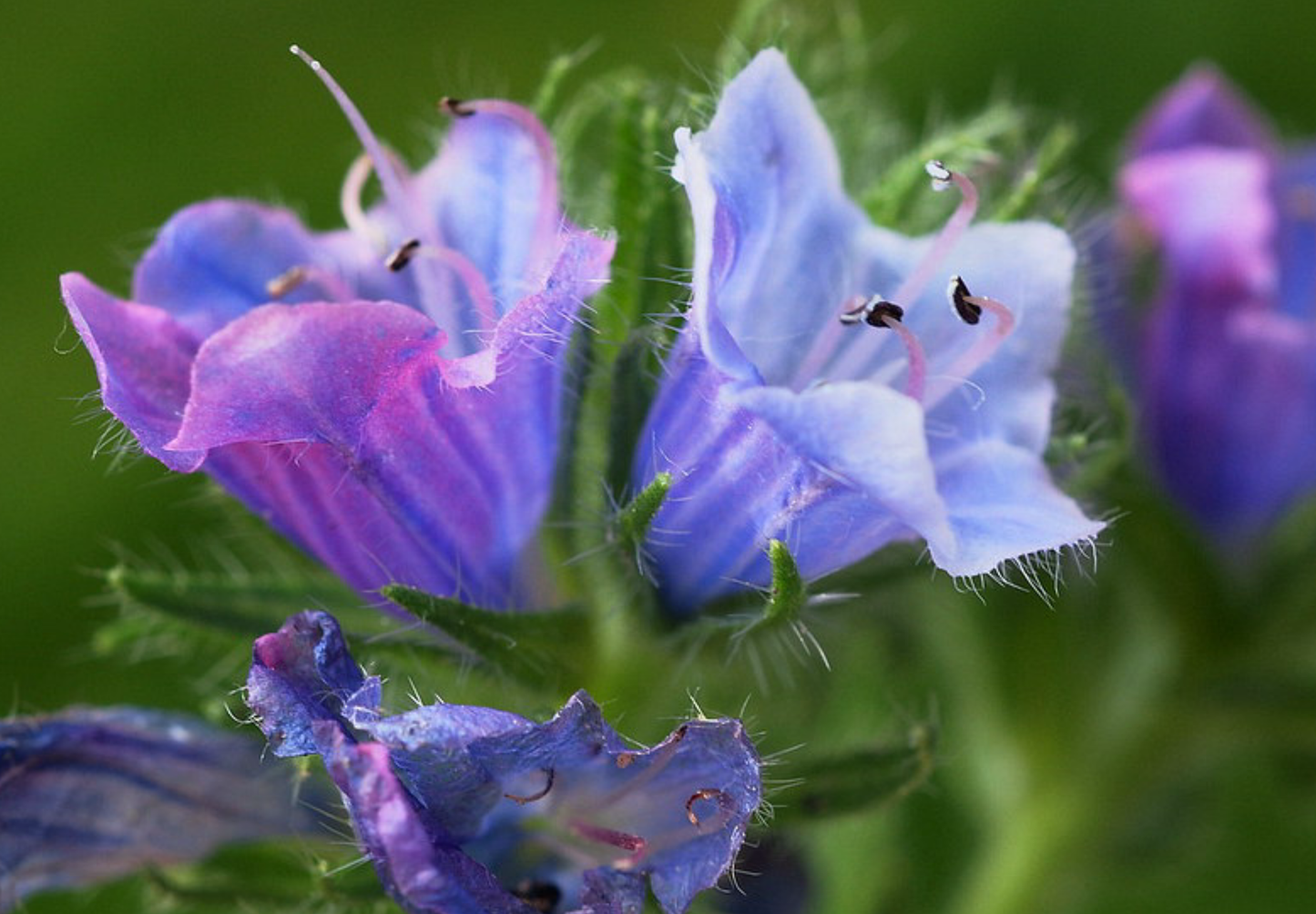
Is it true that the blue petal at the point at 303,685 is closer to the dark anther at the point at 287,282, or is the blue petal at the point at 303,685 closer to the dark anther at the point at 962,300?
the dark anther at the point at 287,282

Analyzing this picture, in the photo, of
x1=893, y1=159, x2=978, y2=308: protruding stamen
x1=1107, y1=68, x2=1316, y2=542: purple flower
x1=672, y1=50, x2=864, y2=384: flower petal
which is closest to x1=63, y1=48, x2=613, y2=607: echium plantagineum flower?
x1=672, y1=50, x2=864, y2=384: flower petal

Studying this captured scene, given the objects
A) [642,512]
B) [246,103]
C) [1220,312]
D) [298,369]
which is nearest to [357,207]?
[298,369]

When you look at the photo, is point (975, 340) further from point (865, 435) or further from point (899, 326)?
point (865, 435)

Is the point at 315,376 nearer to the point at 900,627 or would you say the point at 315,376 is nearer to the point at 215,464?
the point at 215,464

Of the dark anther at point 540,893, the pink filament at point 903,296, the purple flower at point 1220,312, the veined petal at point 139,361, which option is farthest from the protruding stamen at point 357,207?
the purple flower at point 1220,312

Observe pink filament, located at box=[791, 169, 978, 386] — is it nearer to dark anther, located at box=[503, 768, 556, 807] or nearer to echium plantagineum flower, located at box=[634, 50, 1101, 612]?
echium plantagineum flower, located at box=[634, 50, 1101, 612]
